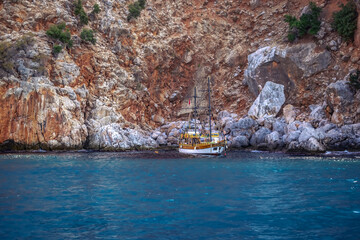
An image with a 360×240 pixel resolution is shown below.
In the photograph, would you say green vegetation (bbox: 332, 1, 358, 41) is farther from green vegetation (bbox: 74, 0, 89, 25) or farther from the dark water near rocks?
green vegetation (bbox: 74, 0, 89, 25)

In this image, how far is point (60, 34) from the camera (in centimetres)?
5053

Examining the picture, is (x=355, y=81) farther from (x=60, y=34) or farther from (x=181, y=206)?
(x=60, y=34)

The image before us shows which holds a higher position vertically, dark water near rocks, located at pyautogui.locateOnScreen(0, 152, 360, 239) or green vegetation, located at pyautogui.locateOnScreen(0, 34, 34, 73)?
green vegetation, located at pyautogui.locateOnScreen(0, 34, 34, 73)

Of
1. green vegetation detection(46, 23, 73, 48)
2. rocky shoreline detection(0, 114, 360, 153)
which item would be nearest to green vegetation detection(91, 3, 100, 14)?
green vegetation detection(46, 23, 73, 48)

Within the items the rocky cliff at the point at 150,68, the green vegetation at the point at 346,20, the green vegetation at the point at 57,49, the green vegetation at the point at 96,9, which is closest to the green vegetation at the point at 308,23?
the rocky cliff at the point at 150,68

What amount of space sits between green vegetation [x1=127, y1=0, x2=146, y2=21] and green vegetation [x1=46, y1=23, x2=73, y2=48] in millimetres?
13413

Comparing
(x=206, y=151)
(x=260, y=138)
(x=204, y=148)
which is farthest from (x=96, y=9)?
(x=260, y=138)

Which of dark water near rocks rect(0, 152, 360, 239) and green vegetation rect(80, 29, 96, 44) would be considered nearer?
dark water near rocks rect(0, 152, 360, 239)

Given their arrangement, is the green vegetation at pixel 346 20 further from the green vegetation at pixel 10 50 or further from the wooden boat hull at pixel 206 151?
the green vegetation at pixel 10 50

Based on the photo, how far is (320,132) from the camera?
38938 mm

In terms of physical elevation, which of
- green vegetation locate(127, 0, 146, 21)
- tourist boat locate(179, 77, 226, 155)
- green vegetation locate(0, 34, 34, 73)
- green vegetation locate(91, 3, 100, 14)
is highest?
green vegetation locate(127, 0, 146, 21)

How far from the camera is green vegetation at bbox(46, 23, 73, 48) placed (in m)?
50.2

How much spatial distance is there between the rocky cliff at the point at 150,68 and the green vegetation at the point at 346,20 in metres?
1.55

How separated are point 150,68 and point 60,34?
16592mm
